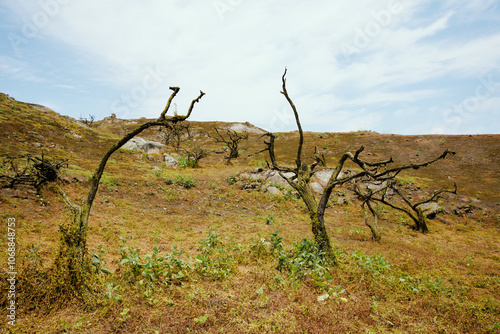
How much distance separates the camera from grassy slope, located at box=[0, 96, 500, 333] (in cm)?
464

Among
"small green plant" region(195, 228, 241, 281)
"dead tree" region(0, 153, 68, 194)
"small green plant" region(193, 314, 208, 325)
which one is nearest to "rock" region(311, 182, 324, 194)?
"small green plant" region(195, 228, 241, 281)

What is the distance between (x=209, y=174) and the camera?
2466 cm

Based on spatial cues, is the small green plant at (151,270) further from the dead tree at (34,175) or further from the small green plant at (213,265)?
the dead tree at (34,175)

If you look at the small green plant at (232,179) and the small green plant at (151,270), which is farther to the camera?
the small green plant at (232,179)

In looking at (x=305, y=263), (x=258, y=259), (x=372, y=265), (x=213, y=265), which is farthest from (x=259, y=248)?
(x=372, y=265)

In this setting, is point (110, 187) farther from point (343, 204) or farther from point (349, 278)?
point (343, 204)

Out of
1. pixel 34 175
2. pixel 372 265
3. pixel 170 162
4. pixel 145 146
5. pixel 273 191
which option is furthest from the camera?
pixel 145 146

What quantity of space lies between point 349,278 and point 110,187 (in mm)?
14826

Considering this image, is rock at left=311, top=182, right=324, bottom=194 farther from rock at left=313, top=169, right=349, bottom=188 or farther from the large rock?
the large rock

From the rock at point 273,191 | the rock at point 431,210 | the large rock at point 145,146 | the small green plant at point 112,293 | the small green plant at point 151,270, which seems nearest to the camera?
the small green plant at point 112,293

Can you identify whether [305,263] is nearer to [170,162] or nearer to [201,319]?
[201,319]

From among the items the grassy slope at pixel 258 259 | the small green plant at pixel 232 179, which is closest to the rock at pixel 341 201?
the grassy slope at pixel 258 259

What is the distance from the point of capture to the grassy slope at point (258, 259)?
183 inches

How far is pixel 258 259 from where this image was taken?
7.43 metres
